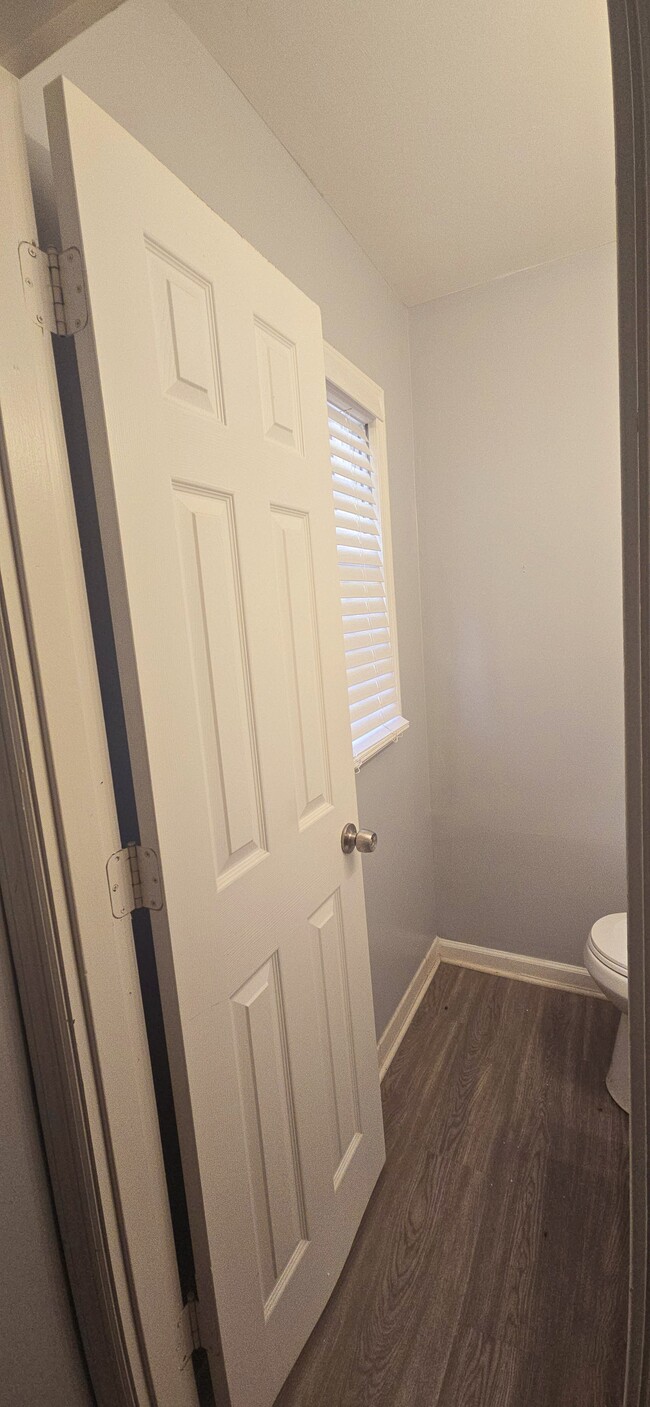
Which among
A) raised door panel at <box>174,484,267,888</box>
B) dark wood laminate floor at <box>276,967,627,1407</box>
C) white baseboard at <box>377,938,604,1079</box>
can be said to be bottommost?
dark wood laminate floor at <box>276,967,627,1407</box>

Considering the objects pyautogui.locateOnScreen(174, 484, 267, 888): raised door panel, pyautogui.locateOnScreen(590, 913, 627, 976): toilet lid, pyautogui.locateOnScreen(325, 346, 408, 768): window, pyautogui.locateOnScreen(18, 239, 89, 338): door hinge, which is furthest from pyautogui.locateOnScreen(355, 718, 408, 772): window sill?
pyautogui.locateOnScreen(18, 239, 89, 338): door hinge

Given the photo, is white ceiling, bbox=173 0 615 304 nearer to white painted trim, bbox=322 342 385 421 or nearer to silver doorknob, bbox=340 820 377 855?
white painted trim, bbox=322 342 385 421

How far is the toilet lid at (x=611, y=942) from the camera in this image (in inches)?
65.6

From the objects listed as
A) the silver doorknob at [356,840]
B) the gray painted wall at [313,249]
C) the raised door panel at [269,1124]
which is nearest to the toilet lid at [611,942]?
the gray painted wall at [313,249]

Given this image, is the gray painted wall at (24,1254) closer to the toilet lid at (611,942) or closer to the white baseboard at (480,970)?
the white baseboard at (480,970)

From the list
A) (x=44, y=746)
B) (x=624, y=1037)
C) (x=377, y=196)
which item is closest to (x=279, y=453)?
(x=44, y=746)

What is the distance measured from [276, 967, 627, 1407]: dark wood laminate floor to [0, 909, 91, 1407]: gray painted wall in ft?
2.00

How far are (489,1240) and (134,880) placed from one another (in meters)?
1.31

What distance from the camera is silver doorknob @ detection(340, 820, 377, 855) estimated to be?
1.34 m

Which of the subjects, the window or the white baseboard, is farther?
the white baseboard

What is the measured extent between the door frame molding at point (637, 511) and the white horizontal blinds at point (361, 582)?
1213 mm

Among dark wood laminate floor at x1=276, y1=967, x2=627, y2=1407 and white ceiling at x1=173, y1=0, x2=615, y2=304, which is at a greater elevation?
white ceiling at x1=173, y1=0, x2=615, y2=304

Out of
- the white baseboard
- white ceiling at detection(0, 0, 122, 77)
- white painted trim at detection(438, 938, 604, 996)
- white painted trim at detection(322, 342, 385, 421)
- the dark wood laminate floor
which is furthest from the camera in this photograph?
white painted trim at detection(438, 938, 604, 996)

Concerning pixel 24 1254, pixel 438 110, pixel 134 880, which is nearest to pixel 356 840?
pixel 134 880
